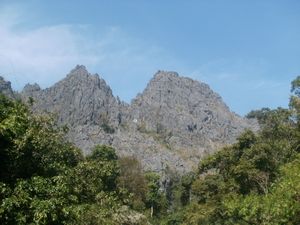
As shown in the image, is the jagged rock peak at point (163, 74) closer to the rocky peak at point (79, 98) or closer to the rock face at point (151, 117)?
the rock face at point (151, 117)

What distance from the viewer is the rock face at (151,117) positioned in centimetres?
12900

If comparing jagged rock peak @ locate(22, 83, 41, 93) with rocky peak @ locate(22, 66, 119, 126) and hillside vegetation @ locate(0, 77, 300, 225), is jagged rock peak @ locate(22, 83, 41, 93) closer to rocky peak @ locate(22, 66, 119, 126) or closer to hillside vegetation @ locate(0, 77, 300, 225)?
rocky peak @ locate(22, 66, 119, 126)

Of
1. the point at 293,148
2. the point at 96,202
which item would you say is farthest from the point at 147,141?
the point at 96,202

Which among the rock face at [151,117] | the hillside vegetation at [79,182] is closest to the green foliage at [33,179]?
the hillside vegetation at [79,182]

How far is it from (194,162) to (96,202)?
11984cm

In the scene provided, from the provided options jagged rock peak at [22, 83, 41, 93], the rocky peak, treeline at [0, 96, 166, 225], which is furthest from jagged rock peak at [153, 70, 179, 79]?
treeline at [0, 96, 166, 225]

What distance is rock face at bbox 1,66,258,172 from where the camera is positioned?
423ft

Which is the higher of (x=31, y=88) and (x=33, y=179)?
(x=31, y=88)

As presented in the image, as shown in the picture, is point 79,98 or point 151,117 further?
point 151,117

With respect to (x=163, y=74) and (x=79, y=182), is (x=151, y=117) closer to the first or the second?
(x=163, y=74)

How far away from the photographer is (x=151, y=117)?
162 m

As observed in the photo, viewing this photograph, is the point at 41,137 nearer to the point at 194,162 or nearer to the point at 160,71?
the point at 194,162

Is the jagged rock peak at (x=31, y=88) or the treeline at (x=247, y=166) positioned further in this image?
the jagged rock peak at (x=31, y=88)

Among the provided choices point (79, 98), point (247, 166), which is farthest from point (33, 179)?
point (79, 98)
